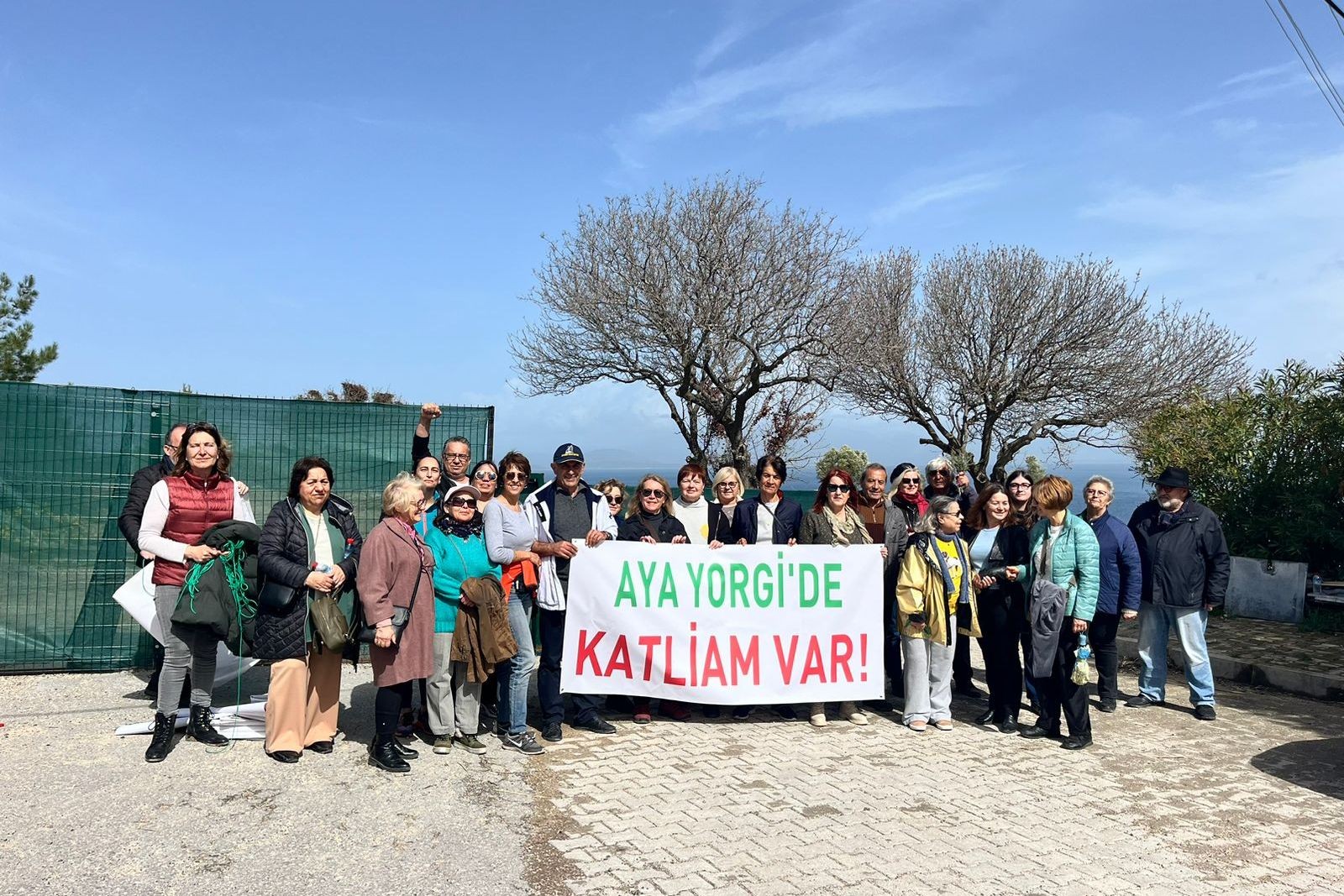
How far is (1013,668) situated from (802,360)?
21549 mm

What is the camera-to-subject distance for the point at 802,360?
28234mm

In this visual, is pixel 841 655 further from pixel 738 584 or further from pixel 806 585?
pixel 738 584

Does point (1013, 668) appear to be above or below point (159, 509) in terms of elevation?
below

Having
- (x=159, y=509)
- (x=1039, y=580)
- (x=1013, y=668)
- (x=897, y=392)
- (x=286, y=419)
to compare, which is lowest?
(x=1013, y=668)

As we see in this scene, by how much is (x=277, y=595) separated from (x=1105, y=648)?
20.6ft

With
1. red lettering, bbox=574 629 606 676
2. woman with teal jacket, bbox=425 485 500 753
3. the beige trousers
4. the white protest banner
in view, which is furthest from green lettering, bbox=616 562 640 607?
the beige trousers

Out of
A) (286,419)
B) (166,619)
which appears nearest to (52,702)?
(166,619)

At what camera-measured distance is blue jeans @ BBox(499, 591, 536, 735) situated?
644cm

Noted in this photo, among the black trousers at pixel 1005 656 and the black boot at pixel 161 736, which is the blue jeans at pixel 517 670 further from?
the black trousers at pixel 1005 656

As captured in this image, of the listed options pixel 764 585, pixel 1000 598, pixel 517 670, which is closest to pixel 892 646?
pixel 1000 598

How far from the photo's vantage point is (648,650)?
712cm

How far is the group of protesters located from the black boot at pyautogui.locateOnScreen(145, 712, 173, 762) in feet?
0.07

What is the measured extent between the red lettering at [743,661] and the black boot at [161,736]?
3.75 metres

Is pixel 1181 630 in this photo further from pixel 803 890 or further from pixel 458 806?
pixel 458 806
